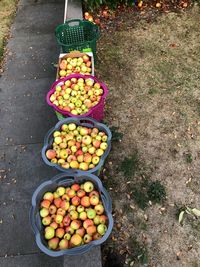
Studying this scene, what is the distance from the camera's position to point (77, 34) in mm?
5668

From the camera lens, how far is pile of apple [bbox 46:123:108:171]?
3.70 metres

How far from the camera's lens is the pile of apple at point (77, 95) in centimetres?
423

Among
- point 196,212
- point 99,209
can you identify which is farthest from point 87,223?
point 196,212

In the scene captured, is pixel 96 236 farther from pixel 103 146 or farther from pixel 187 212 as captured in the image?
pixel 187 212

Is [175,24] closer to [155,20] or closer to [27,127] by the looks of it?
[155,20]

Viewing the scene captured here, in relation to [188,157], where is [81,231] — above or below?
above

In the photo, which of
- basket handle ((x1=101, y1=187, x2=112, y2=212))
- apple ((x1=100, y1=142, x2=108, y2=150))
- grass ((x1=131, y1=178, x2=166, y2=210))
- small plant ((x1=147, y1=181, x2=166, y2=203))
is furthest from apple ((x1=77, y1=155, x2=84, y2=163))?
small plant ((x1=147, y1=181, x2=166, y2=203))

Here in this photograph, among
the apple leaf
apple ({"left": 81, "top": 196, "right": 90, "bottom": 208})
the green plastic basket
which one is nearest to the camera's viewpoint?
apple ({"left": 81, "top": 196, "right": 90, "bottom": 208})

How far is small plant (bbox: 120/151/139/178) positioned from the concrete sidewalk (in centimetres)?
103

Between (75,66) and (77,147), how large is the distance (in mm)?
1610

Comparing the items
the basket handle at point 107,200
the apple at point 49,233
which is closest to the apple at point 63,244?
the apple at point 49,233

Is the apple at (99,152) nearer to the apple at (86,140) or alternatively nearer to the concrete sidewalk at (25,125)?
the apple at (86,140)

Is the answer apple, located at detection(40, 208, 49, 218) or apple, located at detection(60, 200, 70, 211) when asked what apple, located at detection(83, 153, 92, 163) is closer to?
→ apple, located at detection(60, 200, 70, 211)

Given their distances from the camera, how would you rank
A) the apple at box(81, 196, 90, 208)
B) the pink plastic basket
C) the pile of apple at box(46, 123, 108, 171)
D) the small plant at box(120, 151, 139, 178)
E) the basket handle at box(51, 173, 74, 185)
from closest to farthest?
1. the apple at box(81, 196, 90, 208)
2. the basket handle at box(51, 173, 74, 185)
3. the pile of apple at box(46, 123, 108, 171)
4. the pink plastic basket
5. the small plant at box(120, 151, 139, 178)
